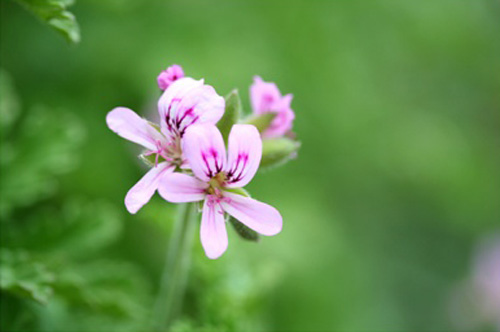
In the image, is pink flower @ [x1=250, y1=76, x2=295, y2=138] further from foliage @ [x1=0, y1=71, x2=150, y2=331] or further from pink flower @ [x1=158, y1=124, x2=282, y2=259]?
foliage @ [x1=0, y1=71, x2=150, y2=331]

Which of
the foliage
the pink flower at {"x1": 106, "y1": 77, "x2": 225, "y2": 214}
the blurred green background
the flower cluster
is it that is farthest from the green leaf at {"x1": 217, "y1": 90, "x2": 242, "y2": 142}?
the foliage

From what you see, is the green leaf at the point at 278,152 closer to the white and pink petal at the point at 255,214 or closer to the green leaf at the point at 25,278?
the white and pink petal at the point at 255,214

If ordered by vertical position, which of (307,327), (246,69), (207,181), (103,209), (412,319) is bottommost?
(207,181)

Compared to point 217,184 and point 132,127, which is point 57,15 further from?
point 217,184

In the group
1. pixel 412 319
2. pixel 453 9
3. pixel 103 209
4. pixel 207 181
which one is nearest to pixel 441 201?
pixel 412 319

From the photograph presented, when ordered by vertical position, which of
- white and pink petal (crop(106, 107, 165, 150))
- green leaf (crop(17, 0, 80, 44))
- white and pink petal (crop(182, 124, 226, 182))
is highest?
green leaf (crop(17, 0, 80, 44))

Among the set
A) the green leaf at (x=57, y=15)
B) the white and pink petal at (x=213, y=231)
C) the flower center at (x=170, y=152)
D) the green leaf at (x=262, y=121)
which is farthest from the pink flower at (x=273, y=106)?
the green leaf at (x=57, y=15)

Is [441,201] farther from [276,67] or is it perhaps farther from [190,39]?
[190,39]
